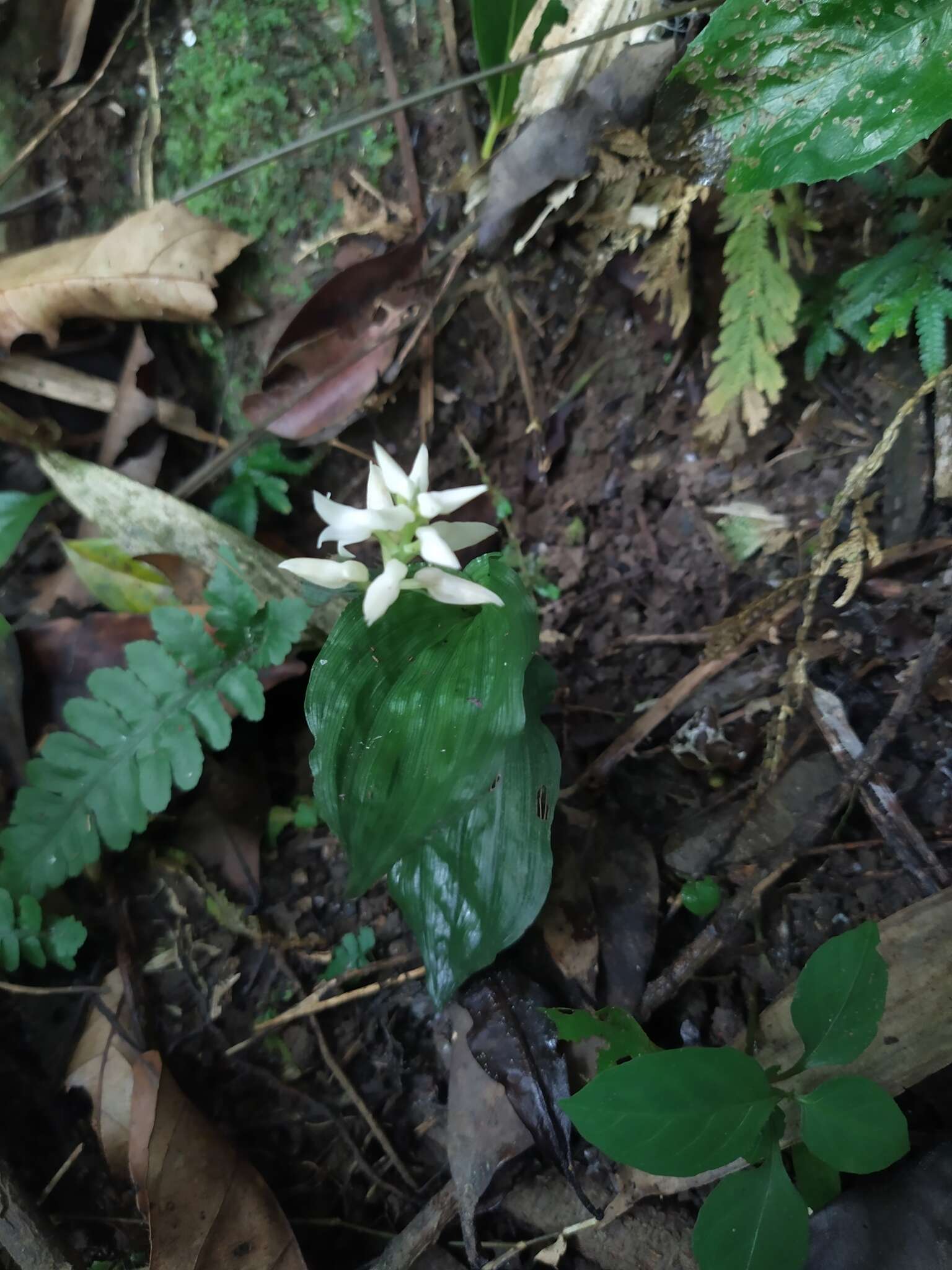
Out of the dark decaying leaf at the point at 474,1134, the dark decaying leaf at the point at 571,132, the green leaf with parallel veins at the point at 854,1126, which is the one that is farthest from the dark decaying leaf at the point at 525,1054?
the dark decaying leaf at the point at 571,132

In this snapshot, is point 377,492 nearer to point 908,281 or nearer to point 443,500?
point 443,500

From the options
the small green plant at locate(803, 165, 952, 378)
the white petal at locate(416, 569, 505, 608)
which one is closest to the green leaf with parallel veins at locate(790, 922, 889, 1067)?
the white petal at locate(416, 569, 505, 608)

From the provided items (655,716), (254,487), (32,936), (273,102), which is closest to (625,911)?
(655,716)

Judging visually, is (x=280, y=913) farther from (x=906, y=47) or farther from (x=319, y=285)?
(x=906, y=47)

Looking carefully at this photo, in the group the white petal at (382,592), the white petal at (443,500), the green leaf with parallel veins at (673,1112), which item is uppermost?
the white petal at (443,500)

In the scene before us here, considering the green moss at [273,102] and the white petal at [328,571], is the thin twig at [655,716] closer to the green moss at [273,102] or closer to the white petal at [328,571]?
the white petal at [328,571]

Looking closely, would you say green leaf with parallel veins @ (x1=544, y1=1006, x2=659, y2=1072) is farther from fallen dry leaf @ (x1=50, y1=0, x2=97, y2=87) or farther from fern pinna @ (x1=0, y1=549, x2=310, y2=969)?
fallen dry leaf @ (x1=50, y1=0, x2=97, y2=87)

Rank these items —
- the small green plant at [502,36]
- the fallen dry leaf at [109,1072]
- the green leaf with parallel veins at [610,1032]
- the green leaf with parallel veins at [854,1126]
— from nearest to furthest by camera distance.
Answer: the green leaf with parallel veins at [854,1126] → the green leaf with parallel veins at [610,1032] → the fallen dry leaf at [109,1072] → the small green plant at [502,36]

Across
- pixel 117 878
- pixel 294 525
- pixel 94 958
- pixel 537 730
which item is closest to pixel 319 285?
pixel 294 525
